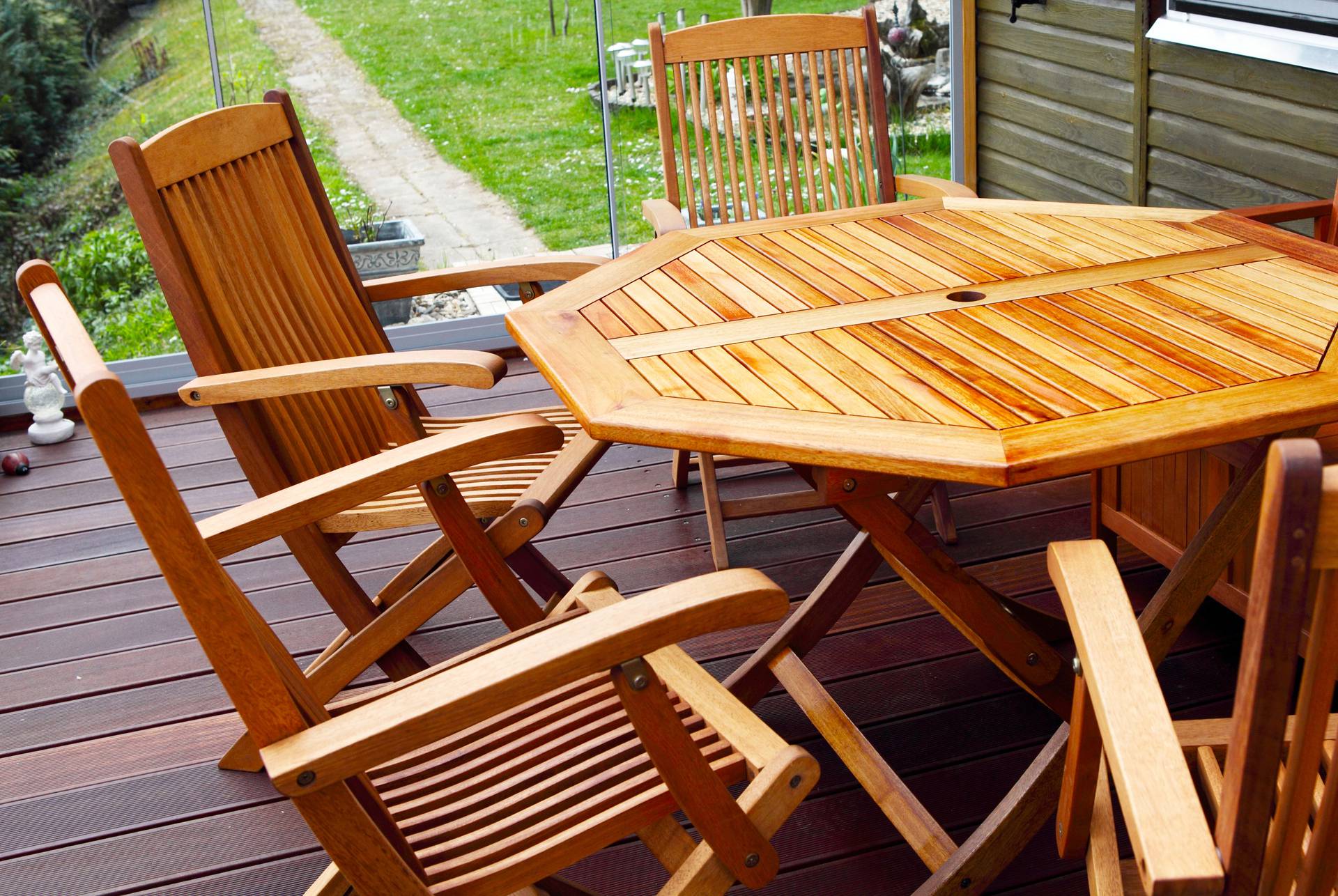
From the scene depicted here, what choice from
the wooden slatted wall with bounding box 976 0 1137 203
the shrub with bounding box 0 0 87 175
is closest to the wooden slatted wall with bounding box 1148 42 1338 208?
the wooden slatted wall with bounding box 976 0 1137 203

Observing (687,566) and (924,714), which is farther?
(687,566)

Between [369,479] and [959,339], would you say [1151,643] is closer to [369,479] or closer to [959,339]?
[959,339]

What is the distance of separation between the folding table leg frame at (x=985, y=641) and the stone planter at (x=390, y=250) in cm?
283

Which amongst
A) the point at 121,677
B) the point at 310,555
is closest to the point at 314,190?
the point at 310,555

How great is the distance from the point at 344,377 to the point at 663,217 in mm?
1148

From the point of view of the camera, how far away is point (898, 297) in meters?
2.04

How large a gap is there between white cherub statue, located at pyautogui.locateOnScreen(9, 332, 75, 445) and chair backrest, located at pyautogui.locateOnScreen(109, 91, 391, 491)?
207cm

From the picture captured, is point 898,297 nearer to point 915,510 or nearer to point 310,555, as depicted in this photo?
point 915,510

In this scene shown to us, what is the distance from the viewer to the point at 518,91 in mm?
4414

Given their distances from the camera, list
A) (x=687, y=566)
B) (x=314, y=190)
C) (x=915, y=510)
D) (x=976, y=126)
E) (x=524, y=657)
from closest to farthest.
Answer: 1. (x=524, y=657)
2. (x=915, y=510)
3. (x=314, y=190)
4. (x=687, y=566)
5. (x=976, y=126)

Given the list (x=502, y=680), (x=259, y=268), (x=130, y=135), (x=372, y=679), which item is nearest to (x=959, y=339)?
(x=502, y=680)

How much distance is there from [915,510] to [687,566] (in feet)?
2.66

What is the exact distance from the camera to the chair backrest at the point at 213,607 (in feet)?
3.32

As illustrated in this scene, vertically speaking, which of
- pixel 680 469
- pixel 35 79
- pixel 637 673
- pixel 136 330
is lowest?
pixel 680 469
